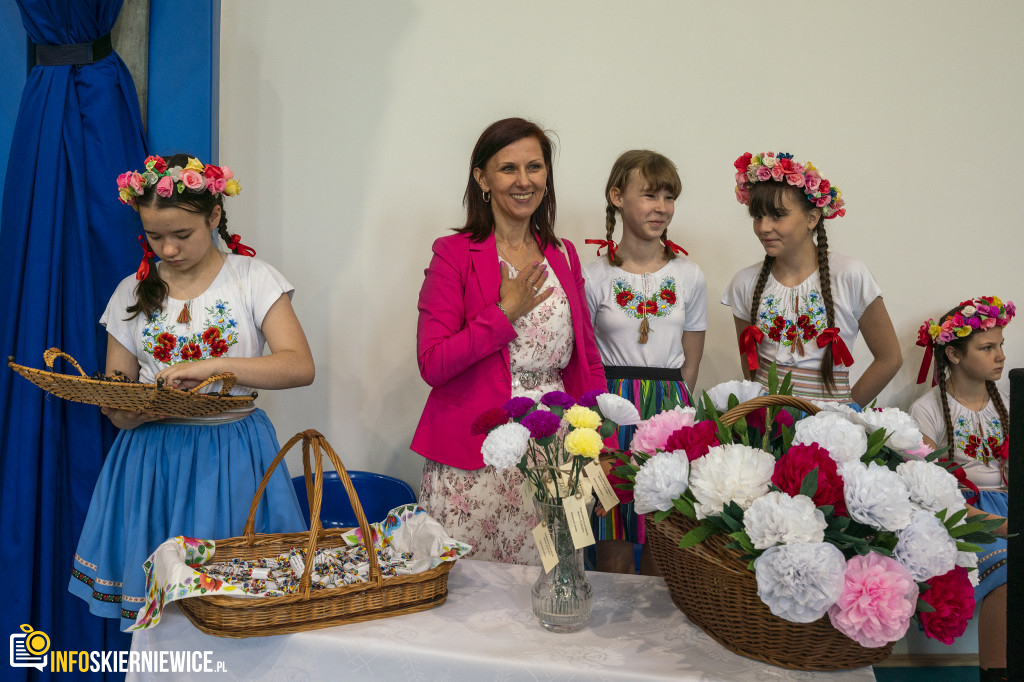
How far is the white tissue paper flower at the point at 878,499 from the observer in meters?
1.22

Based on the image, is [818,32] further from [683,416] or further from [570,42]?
[683,416]

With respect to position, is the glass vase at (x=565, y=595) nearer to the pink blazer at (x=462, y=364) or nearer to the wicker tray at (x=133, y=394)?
the pink blazer at (x=462, y=364)

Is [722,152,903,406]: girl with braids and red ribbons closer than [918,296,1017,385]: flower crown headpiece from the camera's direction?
Yes

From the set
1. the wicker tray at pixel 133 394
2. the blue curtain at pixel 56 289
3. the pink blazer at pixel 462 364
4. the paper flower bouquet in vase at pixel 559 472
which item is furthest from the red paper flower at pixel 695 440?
the blue curtain at pixel 56 289

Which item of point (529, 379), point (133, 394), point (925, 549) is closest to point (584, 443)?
point (925, 549)

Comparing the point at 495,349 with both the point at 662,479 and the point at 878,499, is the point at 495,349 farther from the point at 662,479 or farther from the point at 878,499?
the point at 878,499

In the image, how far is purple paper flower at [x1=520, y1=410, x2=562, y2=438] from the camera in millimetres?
1349

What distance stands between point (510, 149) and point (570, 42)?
1.21m

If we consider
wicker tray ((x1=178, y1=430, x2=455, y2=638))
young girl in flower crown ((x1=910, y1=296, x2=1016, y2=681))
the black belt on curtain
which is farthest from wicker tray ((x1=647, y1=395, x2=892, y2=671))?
the black belt on curtain

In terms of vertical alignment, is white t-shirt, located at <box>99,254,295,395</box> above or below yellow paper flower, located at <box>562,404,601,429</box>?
above

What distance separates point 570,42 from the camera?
10.4 ft

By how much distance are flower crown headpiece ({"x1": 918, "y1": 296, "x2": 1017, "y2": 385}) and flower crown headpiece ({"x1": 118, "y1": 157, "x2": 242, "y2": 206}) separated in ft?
8.64

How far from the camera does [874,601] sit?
3.84ft

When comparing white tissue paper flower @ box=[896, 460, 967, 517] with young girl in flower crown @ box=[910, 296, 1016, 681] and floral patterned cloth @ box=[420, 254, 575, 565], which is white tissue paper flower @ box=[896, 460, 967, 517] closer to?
floral patterned cloth @ box=[420, 254, 575, 565]
